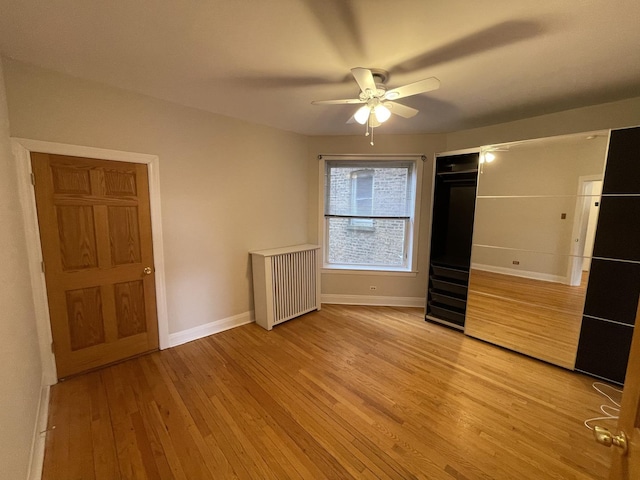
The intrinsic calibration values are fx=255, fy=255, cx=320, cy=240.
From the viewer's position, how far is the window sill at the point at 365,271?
387 centimetres

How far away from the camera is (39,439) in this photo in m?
1.63

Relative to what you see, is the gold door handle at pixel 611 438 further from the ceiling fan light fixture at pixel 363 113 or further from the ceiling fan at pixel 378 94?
the ceiling fan light fixture at pixel 363 113

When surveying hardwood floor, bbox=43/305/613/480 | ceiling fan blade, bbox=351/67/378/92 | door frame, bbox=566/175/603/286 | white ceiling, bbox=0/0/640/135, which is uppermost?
white ceiling, bbox=0/0/640/135

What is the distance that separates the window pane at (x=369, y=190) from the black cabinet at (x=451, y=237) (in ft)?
1.90

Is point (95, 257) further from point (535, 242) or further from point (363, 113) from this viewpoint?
point (535, 242)

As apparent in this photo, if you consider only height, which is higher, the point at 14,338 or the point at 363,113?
the point at 363,113

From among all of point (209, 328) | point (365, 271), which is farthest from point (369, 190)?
point (209, 328)

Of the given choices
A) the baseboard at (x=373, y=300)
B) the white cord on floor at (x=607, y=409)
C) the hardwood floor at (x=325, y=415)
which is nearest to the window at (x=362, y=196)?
the baseboard at (x=373, y=300)

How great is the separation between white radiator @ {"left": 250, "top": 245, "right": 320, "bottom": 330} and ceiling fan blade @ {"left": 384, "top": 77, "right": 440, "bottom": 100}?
2.08 m

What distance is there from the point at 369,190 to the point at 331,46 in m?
2.37

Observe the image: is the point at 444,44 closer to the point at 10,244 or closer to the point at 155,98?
the point at 155,98

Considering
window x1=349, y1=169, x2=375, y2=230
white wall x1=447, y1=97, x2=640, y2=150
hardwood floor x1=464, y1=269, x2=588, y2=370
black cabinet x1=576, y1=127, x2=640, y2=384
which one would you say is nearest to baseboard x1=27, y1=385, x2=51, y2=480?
window x1=349, y1=169, x2=375, y2=230

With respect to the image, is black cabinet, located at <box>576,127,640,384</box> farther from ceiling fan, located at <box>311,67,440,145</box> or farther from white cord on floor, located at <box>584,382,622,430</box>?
ceiling fan, located at <box>311,67,440,145</box>

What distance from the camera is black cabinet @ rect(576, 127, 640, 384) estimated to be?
204cm
